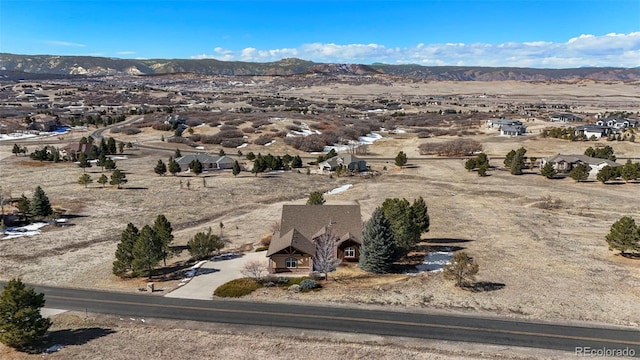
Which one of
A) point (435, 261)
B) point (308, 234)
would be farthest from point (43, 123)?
point (435, 261)

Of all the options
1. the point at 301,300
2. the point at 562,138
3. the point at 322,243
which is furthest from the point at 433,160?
the point at 301,300

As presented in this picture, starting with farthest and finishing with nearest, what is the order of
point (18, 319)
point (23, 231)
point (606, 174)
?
point (606, 174), point (23, 231), point (18, 319)

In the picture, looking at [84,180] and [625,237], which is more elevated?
[84,180]

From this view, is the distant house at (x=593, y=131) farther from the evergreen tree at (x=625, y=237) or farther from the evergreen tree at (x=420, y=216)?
the evergreen tree at (x=420, y=216)

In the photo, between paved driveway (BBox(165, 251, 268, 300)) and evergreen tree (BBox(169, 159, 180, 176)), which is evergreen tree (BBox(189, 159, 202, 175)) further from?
paved driveway (BBox(165, 251, 268, 300))

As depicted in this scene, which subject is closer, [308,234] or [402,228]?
[402,228]

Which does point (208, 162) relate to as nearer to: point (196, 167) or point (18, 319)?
point (196, 167)

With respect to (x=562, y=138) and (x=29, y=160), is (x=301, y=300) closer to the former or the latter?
(x=29, y=160)

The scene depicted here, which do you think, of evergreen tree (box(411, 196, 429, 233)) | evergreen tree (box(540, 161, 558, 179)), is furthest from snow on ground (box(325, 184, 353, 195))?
evergreen tree (box(540, 161, 558, 179))
